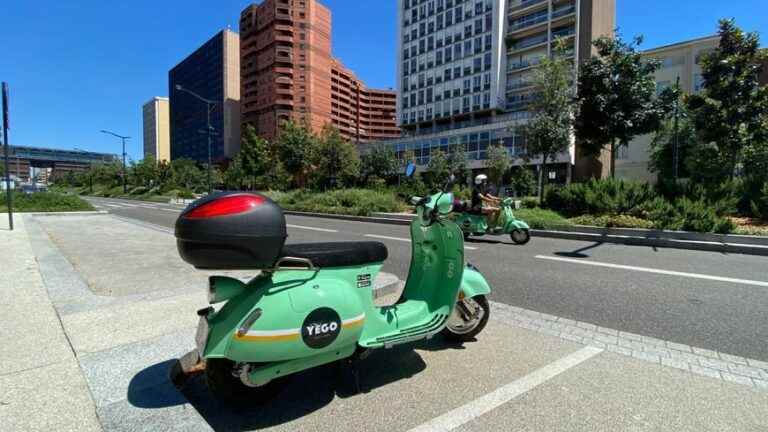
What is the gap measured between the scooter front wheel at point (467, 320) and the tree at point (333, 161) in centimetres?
2605

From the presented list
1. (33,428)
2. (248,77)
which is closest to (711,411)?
(33,428)

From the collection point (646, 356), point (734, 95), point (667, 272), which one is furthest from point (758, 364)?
point (734, 95)

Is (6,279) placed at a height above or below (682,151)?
below

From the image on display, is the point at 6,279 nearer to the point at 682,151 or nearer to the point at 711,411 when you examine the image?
the point at 711,411

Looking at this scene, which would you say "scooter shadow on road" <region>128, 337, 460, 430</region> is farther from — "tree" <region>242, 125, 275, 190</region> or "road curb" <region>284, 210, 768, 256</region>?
"tree" <region>242, 125, 275, 190</region>

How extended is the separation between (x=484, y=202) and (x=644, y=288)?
5.46 m

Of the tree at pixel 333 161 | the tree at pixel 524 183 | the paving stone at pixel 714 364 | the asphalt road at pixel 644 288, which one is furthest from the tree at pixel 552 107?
the tree at pixel 524 183

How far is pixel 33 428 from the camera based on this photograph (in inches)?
78.4

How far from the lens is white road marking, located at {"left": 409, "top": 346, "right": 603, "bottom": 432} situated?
2.25m

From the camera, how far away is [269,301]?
2.15 metres

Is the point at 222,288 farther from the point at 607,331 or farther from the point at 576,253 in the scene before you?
the point at 576,253

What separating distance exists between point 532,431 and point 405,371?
3.34ft

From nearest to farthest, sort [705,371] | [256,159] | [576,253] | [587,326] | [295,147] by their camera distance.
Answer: [705,371]
[587,326]
[576,253]
[295,147]
[256,159]

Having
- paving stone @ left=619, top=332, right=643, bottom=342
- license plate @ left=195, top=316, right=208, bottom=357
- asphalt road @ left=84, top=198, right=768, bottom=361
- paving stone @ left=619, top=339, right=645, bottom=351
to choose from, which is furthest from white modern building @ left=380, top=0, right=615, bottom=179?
license plate @ left=195, top=316, right=208, bottom=357
